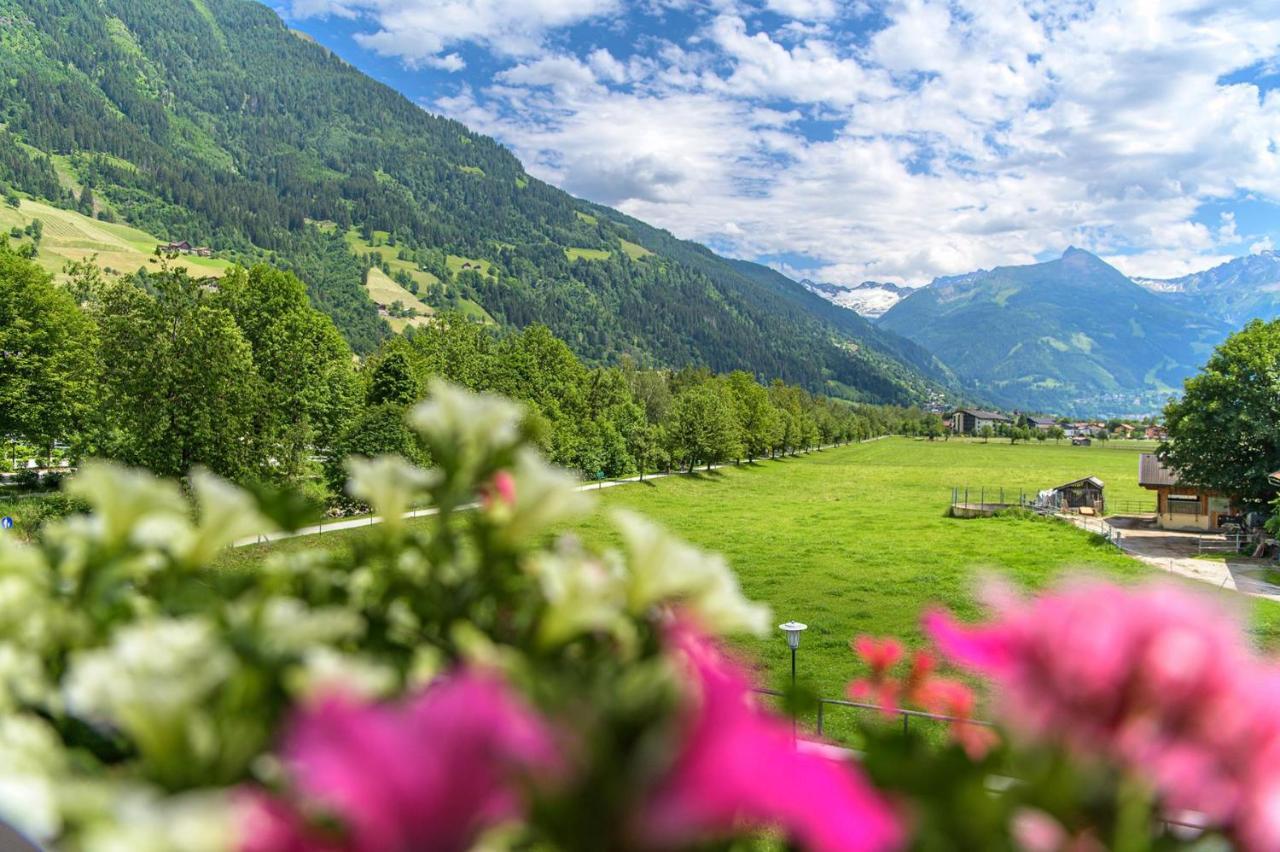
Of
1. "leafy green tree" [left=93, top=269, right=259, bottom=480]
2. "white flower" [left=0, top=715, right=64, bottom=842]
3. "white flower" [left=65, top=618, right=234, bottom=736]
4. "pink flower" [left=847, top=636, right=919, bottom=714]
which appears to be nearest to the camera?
"white flower" [left=65, top=618, right=234, bottom=736]

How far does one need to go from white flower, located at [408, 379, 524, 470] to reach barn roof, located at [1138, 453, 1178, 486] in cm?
4770

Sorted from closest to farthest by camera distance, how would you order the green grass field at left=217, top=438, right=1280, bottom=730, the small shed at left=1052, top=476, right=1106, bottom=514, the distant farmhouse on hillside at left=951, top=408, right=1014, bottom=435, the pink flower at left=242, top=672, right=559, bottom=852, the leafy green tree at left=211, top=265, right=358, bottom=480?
the pink flower at left=242, top=672, right=559, bottom=852, the green grass field at left=217, top=438, right=1280, bottom=730, the leafy green tree at left=211, top=265, right=358, bottom=480, the small shed at left=1052, top=476, right=1106, bottom=514, the distant farmhouse on hillside at left=951, top=408, right=1014, bottom=435

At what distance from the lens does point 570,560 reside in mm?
1158

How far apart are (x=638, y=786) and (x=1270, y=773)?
74 centimetres

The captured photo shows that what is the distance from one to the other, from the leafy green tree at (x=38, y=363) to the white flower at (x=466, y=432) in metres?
33.0

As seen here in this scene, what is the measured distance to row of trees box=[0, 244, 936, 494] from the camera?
72.5ft

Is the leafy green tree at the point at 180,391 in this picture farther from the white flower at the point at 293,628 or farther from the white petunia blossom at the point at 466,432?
the white flower at the point at 293,628

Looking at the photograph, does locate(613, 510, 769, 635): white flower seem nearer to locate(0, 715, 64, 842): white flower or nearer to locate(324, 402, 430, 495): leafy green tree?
locate(0, 715, 64, 842): white flower

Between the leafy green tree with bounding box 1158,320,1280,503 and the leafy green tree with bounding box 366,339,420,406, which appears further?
the leafy green tree with bounding box 366,339,420,406

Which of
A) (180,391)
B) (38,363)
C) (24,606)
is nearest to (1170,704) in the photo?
(24,606)

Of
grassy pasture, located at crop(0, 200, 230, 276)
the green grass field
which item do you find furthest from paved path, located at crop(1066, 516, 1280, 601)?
grassy pasture, located at crop(0, 200, 230, 276)

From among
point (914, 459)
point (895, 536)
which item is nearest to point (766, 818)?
point (895, 536)

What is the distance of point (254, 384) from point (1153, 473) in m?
44.9

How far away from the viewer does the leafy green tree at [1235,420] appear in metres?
32.3
